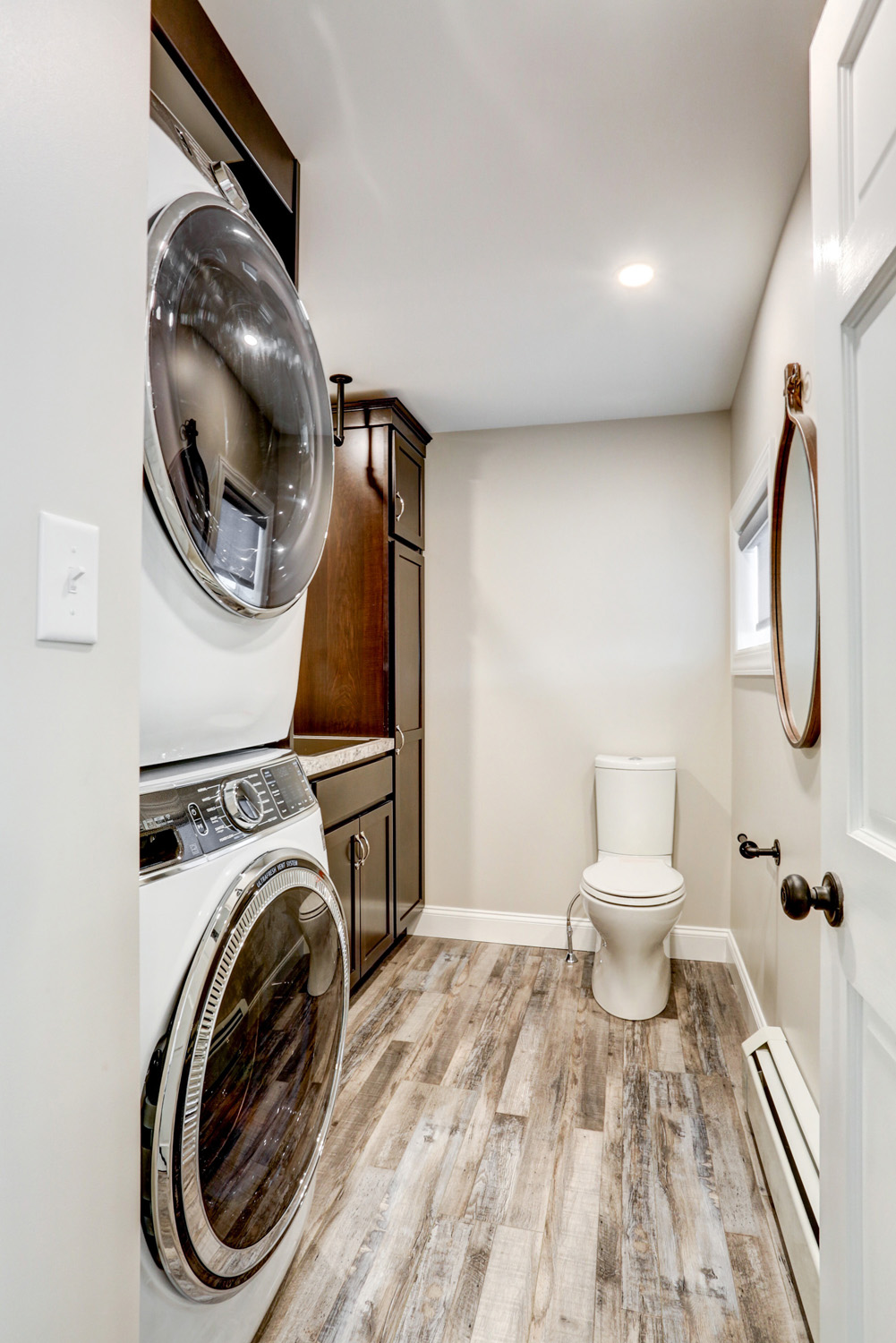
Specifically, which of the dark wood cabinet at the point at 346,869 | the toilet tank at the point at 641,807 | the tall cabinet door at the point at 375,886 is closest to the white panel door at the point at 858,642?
the dark wood cabinet at the point at 346,869

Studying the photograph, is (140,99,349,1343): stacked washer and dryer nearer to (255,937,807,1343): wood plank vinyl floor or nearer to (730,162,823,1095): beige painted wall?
(255,937,807,1343): wood plank vinyl floor

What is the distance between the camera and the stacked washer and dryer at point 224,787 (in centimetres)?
89

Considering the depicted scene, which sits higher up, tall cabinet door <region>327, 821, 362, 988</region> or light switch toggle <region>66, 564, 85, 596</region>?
light switch toggle <region>66, 564, 85, 596</region>

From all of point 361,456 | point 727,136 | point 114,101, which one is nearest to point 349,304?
point 361,456

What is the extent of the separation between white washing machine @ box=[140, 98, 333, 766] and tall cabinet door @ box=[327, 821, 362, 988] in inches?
48.1

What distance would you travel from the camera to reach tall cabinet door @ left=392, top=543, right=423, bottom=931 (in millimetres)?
3096

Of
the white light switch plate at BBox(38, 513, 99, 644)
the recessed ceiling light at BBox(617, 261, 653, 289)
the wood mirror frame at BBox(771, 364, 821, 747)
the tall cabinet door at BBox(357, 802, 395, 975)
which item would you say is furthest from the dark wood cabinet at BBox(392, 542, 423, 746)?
the white light switch plate at BBox(38, 513, 99, 644)

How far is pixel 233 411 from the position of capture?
1.04 metres

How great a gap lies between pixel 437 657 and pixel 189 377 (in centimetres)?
259

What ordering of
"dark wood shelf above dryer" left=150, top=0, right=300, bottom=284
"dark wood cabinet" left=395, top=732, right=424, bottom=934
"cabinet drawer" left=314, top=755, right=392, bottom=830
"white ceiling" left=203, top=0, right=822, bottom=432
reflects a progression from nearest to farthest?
"dark wood shelf above dryer" left=150, top=0, right=300, bottom=284, "white ceiling" left=203, top=0, right=822, bottom=432, "cabinet drawer" left=314, top=755, right=392, bottom=830, "dark wood cabinet" left=395, top=732, right=424, bottom=934

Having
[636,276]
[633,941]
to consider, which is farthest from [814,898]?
[636,276]

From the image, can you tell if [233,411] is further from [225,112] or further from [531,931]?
[531,931]

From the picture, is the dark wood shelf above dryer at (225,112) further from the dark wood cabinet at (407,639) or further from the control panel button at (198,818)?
the dark wood cabinet at (407,639)

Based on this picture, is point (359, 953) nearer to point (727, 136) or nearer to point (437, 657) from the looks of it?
point (437, 657)
